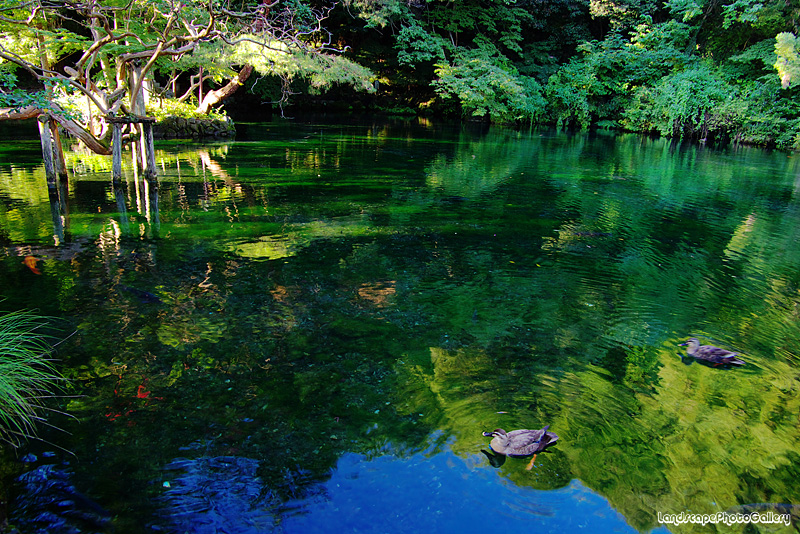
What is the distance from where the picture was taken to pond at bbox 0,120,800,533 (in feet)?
10.4

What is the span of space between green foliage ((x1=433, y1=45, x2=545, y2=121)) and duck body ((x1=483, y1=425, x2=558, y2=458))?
91.4 feet

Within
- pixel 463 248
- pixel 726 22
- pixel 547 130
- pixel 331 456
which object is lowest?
pixel 331 456

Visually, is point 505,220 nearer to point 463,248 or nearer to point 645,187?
point 463,248

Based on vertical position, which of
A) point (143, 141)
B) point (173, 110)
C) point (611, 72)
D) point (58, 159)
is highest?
point (611, 72)

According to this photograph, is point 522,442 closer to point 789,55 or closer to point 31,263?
point 31,263

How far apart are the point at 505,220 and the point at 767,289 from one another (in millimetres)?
4171

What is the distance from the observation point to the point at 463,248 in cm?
776

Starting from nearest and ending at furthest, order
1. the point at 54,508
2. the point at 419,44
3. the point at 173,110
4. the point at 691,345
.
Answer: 1. the point at 54,508
2. the point at 691,345
3. the point at 173,110
4. the point at 419,44

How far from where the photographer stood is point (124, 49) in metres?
12.0

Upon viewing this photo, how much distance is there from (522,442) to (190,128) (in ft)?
64.5

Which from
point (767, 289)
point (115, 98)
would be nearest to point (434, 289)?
point (767, 289)

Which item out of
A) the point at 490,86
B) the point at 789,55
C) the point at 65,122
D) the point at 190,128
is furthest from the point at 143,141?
the point at 789,55

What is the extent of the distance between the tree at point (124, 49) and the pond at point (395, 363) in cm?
203

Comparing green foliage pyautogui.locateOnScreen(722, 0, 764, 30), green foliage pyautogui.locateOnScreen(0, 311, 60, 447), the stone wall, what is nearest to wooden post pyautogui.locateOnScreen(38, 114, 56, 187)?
green foliage pyautogui.locateOnScreen(0, 311, 60, 447)
